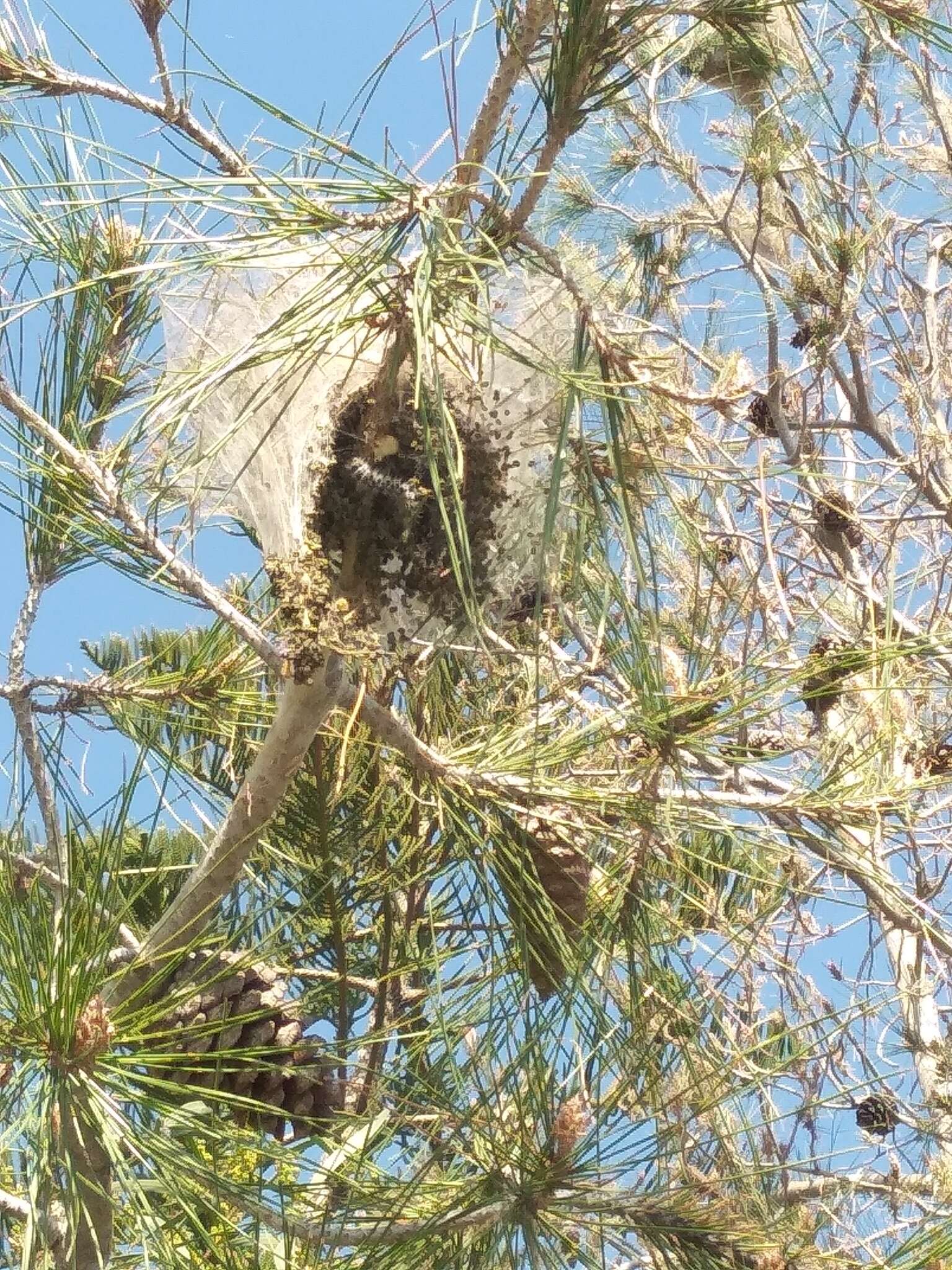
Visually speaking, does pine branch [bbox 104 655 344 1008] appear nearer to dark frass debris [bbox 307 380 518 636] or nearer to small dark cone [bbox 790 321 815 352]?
dark frass debris [bbox 307 380 518 636]

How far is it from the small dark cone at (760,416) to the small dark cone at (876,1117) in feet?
3.72

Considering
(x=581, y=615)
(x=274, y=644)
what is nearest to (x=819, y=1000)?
(x=581, y=615)

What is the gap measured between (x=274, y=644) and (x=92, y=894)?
28 cm

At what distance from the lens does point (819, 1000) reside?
7.93ft

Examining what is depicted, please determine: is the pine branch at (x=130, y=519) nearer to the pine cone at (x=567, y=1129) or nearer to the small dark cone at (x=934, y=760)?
the pine cone at (x=567, y=1129)

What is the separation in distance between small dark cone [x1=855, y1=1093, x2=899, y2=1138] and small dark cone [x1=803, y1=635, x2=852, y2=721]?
78 centimetres

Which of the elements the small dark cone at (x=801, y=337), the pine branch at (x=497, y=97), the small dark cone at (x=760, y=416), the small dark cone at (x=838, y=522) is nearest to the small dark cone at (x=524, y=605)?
the pine branch at (x=497, y=97)

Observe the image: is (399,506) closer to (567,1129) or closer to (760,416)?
(567,1129)

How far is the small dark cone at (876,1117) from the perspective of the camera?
2086 mm

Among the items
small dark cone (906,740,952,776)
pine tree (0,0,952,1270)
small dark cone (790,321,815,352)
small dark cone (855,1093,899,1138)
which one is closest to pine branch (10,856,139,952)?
pine tree (0,0,952,1270)

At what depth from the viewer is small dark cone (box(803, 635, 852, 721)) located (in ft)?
3.33

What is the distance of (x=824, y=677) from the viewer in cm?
134

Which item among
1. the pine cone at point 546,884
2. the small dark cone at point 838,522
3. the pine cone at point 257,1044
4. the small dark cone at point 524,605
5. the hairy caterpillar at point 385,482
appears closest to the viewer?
the hairy caterpillar at point 385,482

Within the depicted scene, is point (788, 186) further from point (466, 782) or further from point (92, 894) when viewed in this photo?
point (92, 894)
